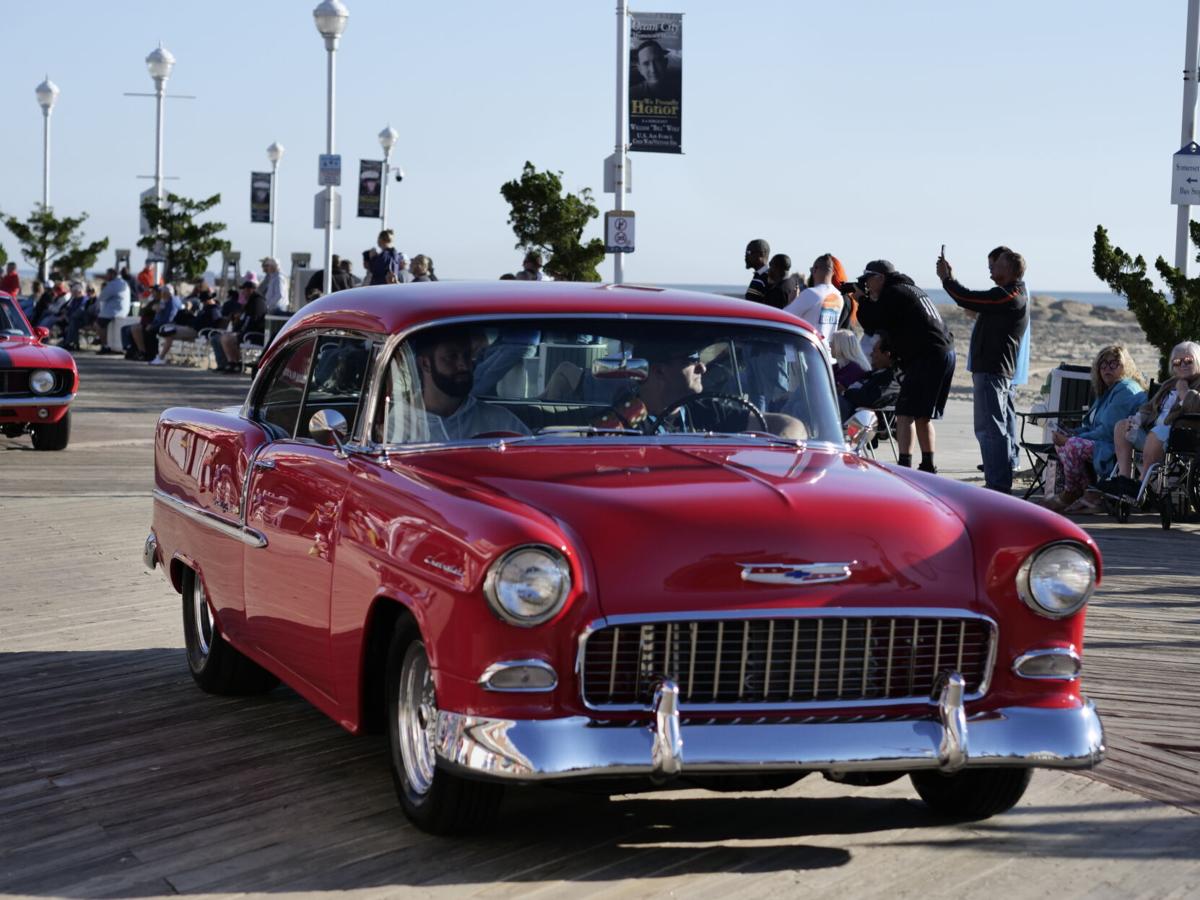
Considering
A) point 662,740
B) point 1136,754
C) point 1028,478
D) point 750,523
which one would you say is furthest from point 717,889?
point 1028,478

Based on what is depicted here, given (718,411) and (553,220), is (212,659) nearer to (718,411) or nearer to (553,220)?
(718,411)

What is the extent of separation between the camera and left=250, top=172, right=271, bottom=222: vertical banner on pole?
52.8m

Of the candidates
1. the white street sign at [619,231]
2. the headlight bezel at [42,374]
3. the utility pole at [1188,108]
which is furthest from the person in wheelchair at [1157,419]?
the white street sign at [619,231]

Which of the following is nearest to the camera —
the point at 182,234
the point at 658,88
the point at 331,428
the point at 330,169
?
the point at 331,428

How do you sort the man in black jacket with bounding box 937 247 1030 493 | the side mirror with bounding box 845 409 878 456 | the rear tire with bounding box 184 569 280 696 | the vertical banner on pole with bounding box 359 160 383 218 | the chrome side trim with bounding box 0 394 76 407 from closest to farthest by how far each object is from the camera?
the side mirror with bounding box 845 409 878 456, the rear tire with bounding box 184 569 280 696, the man in black jacket with bounding box 937 247 1030 493, the chrome side trim with bounding box 0 394 76 407, the vertical banner on pole with bounding box 359 160 383 218

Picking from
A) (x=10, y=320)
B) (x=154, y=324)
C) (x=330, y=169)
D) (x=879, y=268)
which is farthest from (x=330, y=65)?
(x=879, y=268)

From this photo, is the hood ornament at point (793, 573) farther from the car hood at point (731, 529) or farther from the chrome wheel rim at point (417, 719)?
the chrome wheel rim at point (417, 719)

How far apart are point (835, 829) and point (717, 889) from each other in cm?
72

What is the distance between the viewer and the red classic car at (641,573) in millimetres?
4930

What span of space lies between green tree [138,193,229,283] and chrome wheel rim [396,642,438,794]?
44.8 metres

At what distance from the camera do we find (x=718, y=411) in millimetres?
6285

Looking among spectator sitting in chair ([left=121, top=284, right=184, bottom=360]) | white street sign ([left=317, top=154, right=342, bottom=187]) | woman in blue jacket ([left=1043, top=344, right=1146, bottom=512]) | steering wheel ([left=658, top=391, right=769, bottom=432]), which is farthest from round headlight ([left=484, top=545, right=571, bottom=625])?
spectator sitting in chair ([left=121, top=284, right=184, bottom=360])

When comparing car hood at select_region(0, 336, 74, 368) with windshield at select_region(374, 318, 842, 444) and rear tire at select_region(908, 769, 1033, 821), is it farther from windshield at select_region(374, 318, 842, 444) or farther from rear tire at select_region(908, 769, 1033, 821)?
rear tire at select_region(908, 769, 1033, 821)

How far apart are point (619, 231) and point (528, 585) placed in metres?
20.7
